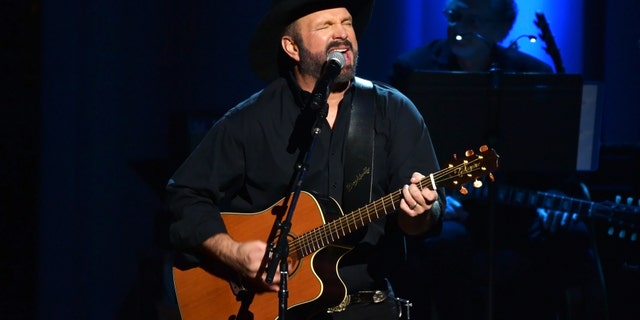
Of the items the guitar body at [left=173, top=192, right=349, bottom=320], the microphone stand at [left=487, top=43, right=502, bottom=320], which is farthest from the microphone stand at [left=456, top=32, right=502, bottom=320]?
the guitar body at [left=173, top=192, right=349, bottom=320]

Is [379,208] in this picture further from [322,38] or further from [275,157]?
[322,38]

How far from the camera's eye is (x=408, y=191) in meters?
3.33

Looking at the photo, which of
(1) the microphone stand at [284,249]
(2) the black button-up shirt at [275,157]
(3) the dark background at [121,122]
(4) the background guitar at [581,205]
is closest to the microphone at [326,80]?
(1) the microphone stand at [284,249]

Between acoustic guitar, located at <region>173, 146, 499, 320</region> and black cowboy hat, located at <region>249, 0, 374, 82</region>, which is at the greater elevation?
black cowboy hat, located at <region>249, 0, 374, 82</region>

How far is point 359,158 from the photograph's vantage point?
12.1ft

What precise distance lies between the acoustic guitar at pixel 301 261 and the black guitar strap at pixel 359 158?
0.10 meters

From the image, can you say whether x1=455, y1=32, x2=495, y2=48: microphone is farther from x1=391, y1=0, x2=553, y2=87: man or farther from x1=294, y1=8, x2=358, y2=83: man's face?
x1=294, y1=8, x2=358, y2=83: man's face

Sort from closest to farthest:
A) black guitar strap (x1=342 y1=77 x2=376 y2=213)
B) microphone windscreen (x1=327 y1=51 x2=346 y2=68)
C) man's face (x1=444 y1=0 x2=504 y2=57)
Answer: microphone windscreen (x1=327 y1=51 x2=346 y2=68), black guitar strap (x1=342 y1=77 x2=376 y2=213), man's face (x1=444 y1=0 x2=504 y2=57)

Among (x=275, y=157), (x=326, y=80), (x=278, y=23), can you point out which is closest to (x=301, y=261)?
(x=275, y=157)

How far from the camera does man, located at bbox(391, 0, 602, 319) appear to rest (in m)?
5.56

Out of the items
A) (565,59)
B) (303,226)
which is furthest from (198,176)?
(565,59)

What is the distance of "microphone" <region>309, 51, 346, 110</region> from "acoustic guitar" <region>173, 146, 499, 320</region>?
17.4 inches

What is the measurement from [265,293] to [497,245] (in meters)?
2.47

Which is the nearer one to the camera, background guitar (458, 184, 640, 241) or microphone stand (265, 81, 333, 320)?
microphone stand (265, 81, 333, 320)
